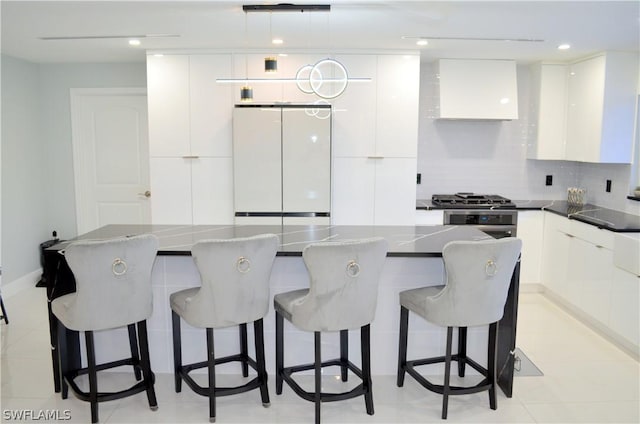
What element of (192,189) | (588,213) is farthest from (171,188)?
(588,213)

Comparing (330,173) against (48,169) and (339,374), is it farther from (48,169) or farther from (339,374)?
(48,169)

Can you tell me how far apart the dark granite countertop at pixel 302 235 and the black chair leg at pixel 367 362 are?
1.48 ft

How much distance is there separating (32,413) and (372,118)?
351 centimetres

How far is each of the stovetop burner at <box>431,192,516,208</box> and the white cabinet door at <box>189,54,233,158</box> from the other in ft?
7.14

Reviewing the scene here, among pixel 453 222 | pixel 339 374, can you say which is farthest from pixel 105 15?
pixel 453 222

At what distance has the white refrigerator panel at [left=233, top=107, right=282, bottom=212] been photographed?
4609mm

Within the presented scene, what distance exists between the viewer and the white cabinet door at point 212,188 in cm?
490

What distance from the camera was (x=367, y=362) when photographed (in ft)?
9.29

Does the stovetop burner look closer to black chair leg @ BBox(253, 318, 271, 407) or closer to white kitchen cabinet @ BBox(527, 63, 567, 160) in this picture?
white kitchen cabinet @ BBox(527, 63, 567, 160)

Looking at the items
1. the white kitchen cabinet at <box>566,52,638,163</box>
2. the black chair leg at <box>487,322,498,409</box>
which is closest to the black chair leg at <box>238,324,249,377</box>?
the black chair leg at <box>487,322,498,409</box>

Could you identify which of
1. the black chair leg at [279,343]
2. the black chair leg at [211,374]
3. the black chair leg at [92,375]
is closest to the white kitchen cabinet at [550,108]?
the black chair leg at [279,343]

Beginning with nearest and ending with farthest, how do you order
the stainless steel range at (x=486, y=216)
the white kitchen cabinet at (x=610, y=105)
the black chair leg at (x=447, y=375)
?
the black chair leg at (x=447, y=375), the white kitchen cabinet at (x=610, y=105), the stainless steel range at (x=486, y=216)

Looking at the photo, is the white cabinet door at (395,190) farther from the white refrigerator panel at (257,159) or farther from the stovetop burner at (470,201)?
the white refrigerator panel at (257,159)

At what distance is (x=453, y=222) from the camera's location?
507 centimetres
